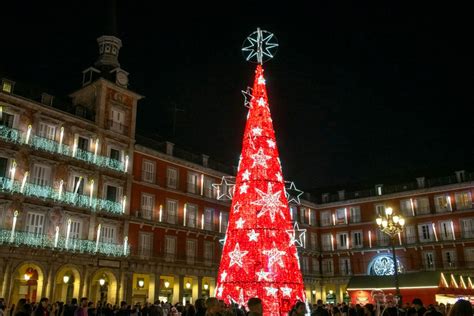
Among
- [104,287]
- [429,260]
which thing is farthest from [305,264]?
[104,287]

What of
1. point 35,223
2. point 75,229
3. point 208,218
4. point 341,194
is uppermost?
point 341,194

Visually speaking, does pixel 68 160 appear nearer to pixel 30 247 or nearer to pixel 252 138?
pixel 30 247

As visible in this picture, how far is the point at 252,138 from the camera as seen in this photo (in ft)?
52.9

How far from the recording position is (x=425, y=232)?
43438 millimetres

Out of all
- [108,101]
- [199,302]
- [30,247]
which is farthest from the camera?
[108,101]

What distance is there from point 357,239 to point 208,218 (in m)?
19.1

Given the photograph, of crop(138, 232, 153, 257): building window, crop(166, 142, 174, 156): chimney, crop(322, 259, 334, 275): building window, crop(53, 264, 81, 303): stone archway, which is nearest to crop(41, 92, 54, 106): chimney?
crop(166, 142, 174, 156): chimney

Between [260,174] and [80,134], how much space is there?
17308mm

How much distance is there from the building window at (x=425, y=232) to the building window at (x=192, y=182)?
23.5 metres

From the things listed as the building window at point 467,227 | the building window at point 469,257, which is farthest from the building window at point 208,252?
the building window at point 467,227

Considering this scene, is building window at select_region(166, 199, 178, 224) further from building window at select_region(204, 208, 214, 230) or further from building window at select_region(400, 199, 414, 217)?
building window at select_region(400, 199, 414, 217)

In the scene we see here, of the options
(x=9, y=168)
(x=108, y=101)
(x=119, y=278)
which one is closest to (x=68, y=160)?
(x=9, y=168)

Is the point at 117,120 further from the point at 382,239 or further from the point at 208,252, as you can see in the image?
the point at 382,239

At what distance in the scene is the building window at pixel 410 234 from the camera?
43938mm
